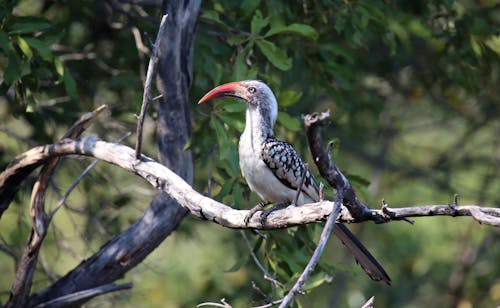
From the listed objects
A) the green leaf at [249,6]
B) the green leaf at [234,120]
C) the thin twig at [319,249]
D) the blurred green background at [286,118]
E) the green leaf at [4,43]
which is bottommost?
the blurred green background at [286,118]

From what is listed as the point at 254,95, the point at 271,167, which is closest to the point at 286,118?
the point at 254,95

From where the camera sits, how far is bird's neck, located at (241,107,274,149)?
13.8 feet

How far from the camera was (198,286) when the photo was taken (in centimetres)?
771

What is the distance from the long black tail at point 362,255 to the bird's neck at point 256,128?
69 cm

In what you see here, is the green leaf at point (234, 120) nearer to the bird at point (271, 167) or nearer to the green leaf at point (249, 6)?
the bird at point (271, 167)

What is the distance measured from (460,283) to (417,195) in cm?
144

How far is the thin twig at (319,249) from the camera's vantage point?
2695mm

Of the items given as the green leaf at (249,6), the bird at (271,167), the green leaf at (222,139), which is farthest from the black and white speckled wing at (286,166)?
the green leaf at (249,6)

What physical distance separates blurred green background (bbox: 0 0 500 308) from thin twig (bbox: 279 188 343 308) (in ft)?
5.04

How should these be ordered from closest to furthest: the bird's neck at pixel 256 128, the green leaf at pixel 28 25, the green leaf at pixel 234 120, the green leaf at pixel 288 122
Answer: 1. the bird's neck at pixel 256 128
2. the green leaf at pixel 28 25
3. the green leaf at pixel 234 120
4. the green leaf at pixel 288 122

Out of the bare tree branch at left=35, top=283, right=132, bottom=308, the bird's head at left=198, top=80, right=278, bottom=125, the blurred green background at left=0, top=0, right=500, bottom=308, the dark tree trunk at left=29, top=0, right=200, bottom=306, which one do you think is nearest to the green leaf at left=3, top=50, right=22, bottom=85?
the blurred green background at left=0, top=0, right=500, bottom=308

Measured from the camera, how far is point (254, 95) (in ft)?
14.5

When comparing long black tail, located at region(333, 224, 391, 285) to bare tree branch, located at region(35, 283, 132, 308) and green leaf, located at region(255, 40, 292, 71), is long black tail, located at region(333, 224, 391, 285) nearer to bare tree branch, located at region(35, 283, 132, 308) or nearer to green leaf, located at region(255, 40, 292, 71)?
green leaf, located at region(255, 40, 292, 71)

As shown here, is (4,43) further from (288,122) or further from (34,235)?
(288,122)
